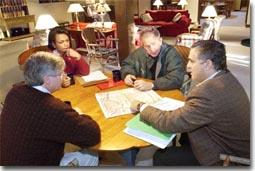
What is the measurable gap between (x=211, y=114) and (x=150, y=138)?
310 mm

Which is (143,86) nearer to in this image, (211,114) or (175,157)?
(175,157)

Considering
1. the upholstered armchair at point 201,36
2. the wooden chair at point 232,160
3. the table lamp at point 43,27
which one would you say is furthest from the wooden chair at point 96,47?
the wooden chair at point 232,160

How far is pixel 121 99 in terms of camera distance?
1.58 meters

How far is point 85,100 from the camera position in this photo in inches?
63.2

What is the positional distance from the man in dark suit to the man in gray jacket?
48cm

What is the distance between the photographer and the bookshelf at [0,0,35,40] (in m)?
6.09

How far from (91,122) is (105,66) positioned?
3509 millimetres

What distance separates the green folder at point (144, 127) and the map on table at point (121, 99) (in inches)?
4.9

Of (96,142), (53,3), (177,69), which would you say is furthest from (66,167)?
(53,3)

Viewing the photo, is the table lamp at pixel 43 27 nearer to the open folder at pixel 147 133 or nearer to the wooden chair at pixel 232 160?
the open folder at pixel 147 133

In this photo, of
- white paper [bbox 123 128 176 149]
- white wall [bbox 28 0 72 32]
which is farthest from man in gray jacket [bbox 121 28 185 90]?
white wall [bbox 28 0 72 32]

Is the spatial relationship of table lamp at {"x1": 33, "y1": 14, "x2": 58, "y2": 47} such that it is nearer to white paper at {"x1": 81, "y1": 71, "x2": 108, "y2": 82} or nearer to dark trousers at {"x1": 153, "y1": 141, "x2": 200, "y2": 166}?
white paper at {"x1": 81, "y1": 71, "x2": 108, "y2": 82}

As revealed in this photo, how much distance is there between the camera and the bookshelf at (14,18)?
6094 millimetres

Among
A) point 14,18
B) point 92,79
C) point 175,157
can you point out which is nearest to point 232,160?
point 175,157
